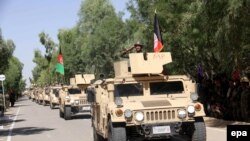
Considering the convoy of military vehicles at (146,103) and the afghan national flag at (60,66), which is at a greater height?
the afghan national flag at (60,66)

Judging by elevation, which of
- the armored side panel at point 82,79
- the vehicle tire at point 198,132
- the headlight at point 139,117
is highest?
the armored side panel at point 82,79

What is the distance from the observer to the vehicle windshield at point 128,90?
37.8ft

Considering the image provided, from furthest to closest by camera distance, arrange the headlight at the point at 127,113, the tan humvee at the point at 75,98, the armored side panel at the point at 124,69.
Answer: the tan humvee at the point at 75,98 → the armored side panel at the point at 124,69 → the headlight at the point at 127,113

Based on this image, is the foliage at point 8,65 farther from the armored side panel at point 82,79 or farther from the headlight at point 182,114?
the headlight at point 182,114

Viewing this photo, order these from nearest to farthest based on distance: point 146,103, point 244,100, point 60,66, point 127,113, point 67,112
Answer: point 127,113
point 146,103
point 244,100
point 67,112
point 60,66

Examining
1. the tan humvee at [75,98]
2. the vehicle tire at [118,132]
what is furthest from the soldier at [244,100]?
the tan humvee at [75,98]

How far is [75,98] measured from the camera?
85.5 feet

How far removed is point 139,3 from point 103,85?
1884 centimetres

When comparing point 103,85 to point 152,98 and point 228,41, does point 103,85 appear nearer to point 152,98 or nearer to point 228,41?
point 152,98

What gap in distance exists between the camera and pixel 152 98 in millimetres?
11453

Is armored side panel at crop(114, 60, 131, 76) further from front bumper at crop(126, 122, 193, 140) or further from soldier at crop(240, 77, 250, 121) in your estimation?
soldier at crop(240, 77, 250, 121)

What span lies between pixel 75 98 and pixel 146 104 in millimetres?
15639

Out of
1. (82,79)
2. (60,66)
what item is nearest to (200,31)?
(82,79)

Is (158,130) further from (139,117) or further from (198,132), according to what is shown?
(198,132)
